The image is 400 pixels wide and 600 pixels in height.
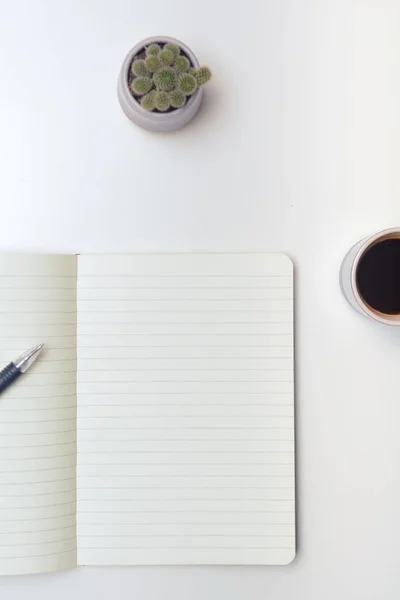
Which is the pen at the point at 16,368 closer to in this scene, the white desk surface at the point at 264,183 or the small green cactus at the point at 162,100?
the white desk surface at the point at 264,183

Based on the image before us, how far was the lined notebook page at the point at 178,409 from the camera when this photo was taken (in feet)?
2.00

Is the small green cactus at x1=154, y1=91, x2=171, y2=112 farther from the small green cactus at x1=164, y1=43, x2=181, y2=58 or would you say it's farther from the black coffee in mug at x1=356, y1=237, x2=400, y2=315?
the black coffee in mug at x1=356, y1=237, x2=400, y2=315

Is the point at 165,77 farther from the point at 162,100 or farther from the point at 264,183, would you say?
the point at 264,183

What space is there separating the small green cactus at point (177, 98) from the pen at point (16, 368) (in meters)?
0.31

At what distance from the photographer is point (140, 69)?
55cm

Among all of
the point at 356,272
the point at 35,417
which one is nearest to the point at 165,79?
the point at 356,272

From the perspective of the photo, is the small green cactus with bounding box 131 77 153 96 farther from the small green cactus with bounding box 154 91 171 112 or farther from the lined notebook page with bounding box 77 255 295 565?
the lined notebook page with bounding box 77 255 295 565

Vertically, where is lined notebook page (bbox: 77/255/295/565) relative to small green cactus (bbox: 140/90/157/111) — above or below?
below

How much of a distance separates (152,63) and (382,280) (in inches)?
13.2

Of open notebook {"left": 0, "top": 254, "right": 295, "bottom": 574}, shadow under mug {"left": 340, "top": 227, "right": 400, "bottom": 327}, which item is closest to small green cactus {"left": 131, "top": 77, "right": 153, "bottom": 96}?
open notebook {"left": 0, "top": 254, "right": 295, "bottom": 574}

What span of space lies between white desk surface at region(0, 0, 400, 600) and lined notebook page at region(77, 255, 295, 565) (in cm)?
3

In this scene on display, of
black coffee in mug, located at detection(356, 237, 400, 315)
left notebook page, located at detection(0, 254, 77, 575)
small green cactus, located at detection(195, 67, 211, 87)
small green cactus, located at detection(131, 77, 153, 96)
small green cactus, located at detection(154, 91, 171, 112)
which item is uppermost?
small green cactus, located at detection(195, 67, 211, 87)

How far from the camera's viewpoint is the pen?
0.58 metres

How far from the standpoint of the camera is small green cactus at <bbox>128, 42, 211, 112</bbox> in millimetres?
551
